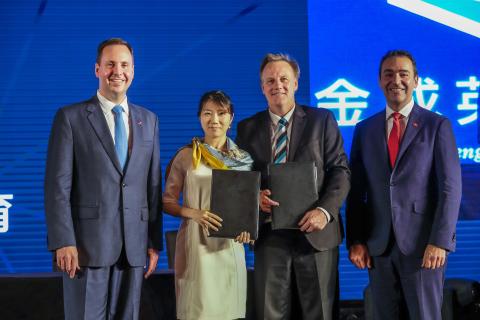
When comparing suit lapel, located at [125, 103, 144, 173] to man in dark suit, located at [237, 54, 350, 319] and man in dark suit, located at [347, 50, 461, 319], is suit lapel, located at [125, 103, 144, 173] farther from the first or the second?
man in dark suit, located at [347, 50, 461, 319]

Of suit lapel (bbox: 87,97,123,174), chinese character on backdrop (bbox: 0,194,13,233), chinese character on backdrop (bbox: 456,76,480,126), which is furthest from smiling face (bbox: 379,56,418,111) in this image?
chinese character on backdrop (bbox: 0,194,13,233)

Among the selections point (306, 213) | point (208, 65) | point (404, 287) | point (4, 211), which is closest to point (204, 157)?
point (306, 213)

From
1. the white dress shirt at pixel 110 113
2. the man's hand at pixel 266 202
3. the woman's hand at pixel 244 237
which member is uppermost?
the white dress shirt at pixel 110 113

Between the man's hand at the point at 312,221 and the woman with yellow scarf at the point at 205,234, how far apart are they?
32 centimetres

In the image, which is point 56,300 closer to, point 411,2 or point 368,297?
point 368,297

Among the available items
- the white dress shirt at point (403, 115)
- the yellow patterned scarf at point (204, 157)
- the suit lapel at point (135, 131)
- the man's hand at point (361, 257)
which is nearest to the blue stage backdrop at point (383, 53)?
the white dress shirt at point (403, 115)

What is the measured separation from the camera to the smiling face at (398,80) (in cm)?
243

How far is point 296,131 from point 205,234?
0.61m

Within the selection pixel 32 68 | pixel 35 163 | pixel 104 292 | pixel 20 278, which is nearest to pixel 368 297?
pixel 104 292

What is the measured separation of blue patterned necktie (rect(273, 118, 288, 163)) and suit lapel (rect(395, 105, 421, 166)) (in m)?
0.52

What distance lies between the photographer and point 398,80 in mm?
2424

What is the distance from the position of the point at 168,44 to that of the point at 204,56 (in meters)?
0.32

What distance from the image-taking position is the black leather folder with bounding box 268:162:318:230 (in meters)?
2.15

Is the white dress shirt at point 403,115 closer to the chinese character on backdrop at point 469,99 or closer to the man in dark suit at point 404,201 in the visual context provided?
the man in dark suit at point 404,201
